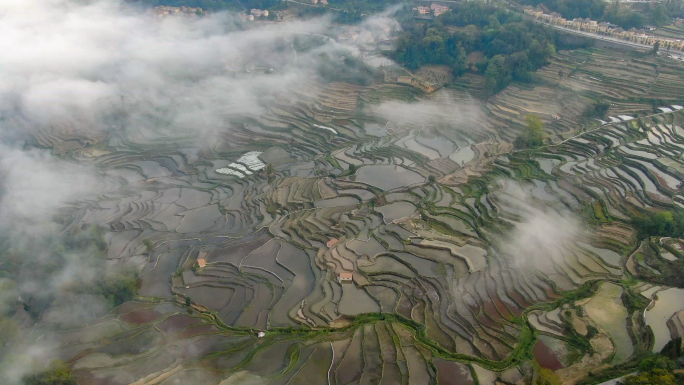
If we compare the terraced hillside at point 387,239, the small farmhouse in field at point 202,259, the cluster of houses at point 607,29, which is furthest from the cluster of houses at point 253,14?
the small farmhouse in field at point 202,259

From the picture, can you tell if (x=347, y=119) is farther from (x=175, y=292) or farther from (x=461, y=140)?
(x=175, y=292)

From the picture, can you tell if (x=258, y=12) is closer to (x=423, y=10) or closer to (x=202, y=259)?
(x=423, y=10)

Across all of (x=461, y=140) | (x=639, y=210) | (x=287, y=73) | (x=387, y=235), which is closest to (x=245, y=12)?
(x=287, y=73)

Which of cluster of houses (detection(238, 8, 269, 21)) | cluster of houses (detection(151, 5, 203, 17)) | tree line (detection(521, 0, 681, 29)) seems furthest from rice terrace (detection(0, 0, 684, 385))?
cluster of houses (detection(238, 8, 269, 21))

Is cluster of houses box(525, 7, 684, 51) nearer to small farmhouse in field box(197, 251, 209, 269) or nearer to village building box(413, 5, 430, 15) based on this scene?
village building box(413, 5, 430, 15)

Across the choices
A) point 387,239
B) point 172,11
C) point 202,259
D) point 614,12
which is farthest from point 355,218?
point 172,11

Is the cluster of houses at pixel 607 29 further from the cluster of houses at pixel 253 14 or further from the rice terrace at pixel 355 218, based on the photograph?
the cluster of houses at pixel 253 14
